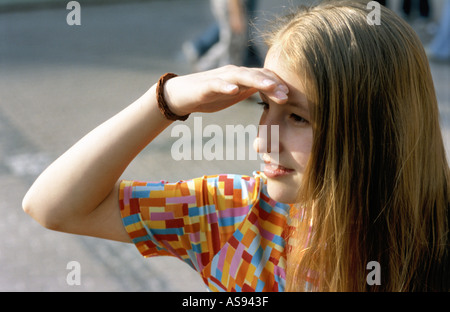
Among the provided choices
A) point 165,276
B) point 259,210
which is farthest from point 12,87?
point 259,210

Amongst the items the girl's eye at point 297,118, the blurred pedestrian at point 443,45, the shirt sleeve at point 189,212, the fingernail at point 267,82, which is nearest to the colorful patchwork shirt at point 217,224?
the shirt sleeve at point 189,212

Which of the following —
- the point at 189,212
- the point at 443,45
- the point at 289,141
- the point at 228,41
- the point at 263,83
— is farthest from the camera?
the point at 443,45

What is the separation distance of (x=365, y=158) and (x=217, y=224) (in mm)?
405

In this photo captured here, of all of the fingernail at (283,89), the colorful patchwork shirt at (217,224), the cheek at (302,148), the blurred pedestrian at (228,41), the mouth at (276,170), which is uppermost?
the blurred pedestrian at (228,41)

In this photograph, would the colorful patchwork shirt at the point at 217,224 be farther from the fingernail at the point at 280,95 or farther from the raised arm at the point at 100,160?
the fingernail at the point at 280,95

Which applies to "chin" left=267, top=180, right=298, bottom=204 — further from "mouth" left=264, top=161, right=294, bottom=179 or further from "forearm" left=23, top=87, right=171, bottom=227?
"forearm" left=23, top=87, right=171, bottom=227

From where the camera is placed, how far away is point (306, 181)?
4.90 feet

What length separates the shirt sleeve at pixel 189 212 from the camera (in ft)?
5.32

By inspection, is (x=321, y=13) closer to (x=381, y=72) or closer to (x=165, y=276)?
(x=381, y=72)

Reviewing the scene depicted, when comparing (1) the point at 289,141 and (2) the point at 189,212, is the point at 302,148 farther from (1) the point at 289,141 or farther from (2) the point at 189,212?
(2) the point at 189,212

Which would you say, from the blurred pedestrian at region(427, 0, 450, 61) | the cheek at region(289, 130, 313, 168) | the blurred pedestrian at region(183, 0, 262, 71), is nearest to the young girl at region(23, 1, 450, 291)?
the cheek at region(289, 130, 313, 168)

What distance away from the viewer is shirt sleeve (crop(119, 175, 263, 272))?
1622 millimetres

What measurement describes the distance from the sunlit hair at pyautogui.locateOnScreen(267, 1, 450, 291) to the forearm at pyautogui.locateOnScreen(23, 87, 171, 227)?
1.25ft

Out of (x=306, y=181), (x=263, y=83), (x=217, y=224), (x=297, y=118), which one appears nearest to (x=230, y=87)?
(x=263, y=83)
